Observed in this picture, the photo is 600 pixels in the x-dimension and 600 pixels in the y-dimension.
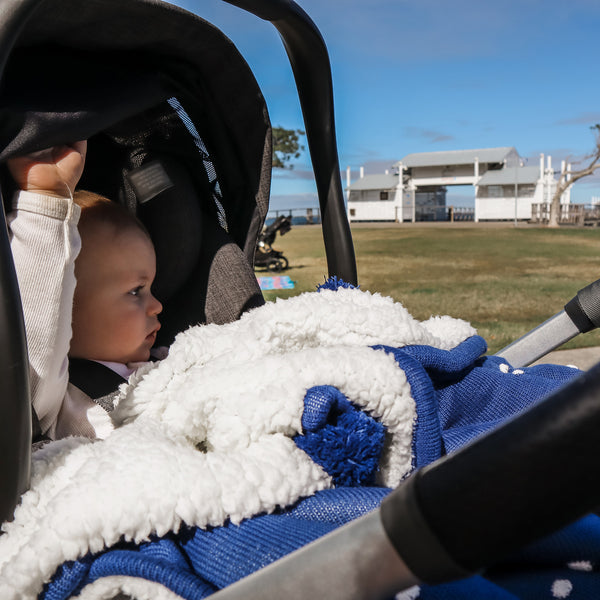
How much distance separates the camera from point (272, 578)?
0.46 meters

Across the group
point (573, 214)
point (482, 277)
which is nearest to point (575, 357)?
point (482, 277)

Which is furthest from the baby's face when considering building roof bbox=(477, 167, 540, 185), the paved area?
building roof bbox=(477, 167, 540, 185)

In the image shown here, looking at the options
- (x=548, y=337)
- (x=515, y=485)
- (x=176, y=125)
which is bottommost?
(x=548, y=337)

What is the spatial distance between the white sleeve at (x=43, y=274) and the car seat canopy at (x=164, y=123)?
92 mm

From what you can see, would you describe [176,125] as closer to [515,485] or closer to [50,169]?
[50,169]

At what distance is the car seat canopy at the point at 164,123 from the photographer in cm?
93

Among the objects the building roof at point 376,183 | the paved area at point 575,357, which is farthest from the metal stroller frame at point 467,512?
the building roof at point 376,183

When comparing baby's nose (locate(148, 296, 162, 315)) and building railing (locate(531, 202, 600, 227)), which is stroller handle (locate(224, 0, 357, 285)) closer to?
baby's nose (locate(148, 296, 162, 315))

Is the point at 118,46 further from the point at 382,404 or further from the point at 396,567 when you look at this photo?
the point at 396,567

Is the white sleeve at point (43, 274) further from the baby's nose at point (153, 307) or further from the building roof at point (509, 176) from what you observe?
the building roof at point (509, 176)

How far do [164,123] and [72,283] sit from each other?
2.02 ft

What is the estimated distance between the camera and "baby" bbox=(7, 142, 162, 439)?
92 centimetres

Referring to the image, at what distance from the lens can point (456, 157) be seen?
1507 inches

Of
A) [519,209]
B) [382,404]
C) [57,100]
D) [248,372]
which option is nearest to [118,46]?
[57,100]
